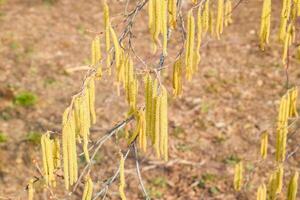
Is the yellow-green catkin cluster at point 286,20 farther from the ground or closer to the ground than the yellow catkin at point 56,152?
farther from the ground

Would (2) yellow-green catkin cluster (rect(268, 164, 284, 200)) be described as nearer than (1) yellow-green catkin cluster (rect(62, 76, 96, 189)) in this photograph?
No

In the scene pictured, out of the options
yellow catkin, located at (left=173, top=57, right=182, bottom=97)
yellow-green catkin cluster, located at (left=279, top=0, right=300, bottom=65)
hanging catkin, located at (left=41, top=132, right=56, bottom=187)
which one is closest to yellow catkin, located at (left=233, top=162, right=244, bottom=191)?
yellow-green catkin cluster, located at (left=279, top=0, right=300, bottom=65)

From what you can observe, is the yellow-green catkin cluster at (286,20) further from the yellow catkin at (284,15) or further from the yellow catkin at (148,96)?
the yellow catkin at (148,96)

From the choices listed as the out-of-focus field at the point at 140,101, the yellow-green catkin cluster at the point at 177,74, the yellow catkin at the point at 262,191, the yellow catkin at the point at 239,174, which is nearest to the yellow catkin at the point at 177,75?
the yellow-green catkin cluster at the point at 177,74

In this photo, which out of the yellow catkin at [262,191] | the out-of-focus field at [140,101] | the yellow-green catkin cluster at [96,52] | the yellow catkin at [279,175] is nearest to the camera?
the yellow-green catkin cluster at [96,52]

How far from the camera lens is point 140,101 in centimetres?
544

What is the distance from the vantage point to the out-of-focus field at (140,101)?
4.32 meters

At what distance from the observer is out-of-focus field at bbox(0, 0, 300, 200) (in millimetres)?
4316

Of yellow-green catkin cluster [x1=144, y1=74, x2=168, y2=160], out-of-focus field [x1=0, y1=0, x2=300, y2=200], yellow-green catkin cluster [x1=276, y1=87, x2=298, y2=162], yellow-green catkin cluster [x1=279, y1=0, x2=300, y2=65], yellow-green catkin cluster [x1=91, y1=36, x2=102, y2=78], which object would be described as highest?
yellow-green catkin cluster [x1=279, y1=0, x2=300, y2=65]

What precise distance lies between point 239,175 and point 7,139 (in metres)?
2.72

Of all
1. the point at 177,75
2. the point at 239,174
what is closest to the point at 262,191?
the point at 239,174

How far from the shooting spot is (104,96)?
547 centimetres

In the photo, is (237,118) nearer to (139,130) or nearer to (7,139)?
(7,139)

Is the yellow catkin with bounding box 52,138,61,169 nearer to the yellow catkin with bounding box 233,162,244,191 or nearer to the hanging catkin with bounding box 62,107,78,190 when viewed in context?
the hanging catkin with bounding box 62,107,78,190
